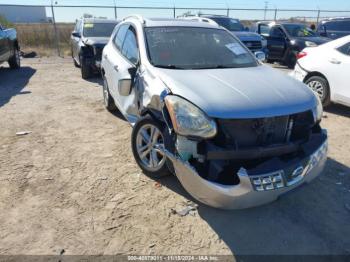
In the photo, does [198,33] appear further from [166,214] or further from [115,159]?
[166,214]

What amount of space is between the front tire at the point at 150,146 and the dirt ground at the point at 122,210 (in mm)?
173

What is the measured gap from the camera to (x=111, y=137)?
203 inches

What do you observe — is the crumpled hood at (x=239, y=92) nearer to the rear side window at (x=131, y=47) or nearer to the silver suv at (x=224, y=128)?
the silver suv at (x=224, y=128)

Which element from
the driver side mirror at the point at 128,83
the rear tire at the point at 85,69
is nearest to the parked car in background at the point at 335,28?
the rear tire at the point at 85,69

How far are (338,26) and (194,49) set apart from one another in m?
11.8

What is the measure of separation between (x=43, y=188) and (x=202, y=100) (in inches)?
80.2

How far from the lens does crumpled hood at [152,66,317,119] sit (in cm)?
287

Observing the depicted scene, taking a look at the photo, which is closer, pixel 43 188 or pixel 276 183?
pixel 276 183

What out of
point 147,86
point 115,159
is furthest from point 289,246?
point 115,159

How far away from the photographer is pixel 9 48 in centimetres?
1084

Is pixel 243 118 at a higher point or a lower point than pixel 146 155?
higher

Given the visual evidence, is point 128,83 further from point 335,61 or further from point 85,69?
point 85,69

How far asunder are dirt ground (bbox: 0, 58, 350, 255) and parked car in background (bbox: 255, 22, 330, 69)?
7106 mm

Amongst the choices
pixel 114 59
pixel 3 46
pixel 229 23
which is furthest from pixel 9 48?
pixel 229 23
